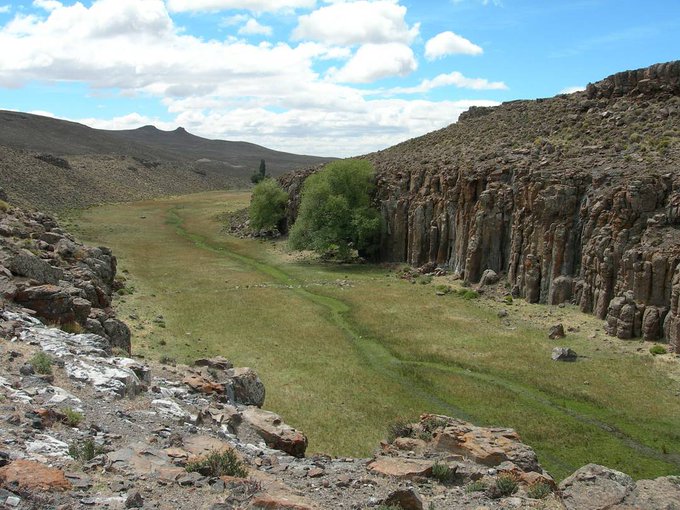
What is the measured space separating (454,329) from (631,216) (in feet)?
43.8

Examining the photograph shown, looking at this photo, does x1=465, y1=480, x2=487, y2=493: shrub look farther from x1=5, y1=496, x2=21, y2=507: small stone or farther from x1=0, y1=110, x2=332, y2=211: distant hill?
x1=0, y1=110, x2=332, y2=211: distant hill

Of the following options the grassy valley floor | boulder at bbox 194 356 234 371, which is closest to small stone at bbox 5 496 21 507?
boulder at bbox 194 356 234 371

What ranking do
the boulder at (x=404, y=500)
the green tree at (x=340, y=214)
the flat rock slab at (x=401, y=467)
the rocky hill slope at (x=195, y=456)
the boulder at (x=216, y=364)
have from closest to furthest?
the rocky hill slope at (x=195, y=456)
the boulder at (x=404, y=500)
the flat rock slab at (x=401, y=467)
the boulder at (x=216, y=364)
the green tree at (x=340, y=214)

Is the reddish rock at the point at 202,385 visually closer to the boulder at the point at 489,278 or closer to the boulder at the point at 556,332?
the boulder at the point at 556,332

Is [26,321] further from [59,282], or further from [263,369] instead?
[263,369]

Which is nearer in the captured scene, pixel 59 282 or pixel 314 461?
pixel 314 461

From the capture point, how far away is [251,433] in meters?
19.3

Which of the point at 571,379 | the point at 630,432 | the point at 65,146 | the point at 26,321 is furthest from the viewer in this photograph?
the point at 65,146

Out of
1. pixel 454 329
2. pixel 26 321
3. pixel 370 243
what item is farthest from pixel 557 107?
pixel 26 321

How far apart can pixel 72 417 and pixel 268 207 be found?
7157 centimetres

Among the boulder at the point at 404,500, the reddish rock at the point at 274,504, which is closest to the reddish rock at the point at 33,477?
the reddish rock at the point at 274,504

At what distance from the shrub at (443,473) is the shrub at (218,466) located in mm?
4708

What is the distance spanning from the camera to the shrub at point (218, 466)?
13312 millimetres

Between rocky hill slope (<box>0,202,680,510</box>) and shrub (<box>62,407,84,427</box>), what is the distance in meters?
0.03
